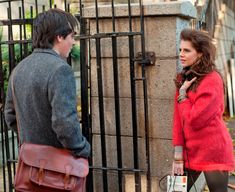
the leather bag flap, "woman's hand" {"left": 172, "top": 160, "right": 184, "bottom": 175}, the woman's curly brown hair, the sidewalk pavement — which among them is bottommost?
the sidewalk pavement

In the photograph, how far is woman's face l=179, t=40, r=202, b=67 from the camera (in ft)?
10.2

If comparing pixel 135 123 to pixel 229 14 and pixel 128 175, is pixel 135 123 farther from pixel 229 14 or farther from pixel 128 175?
pixel 229 14

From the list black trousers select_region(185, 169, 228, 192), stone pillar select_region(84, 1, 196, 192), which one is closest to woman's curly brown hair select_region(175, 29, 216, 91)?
stone pillar select_region(84, 1, 196, 192)

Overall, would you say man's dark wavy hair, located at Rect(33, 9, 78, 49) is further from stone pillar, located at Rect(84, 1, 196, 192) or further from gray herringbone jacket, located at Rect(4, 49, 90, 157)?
stone pillar, located at Rect(84, 1, 196, 192)

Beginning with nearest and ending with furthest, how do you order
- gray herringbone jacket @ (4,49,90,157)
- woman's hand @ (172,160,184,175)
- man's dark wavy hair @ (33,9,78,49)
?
gray herringbone jacket @ (4,49,90,157), man's dark wavy hair @ (33,9,78,49), woman's hand @ (172,160,184,175)

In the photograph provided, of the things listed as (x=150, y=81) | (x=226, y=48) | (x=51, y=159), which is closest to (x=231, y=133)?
(x=226, y=48)

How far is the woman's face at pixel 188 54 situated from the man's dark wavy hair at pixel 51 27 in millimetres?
1006

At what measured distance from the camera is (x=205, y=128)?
3.04 metres

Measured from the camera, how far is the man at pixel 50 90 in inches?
93.4

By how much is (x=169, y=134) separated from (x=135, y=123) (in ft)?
1.10

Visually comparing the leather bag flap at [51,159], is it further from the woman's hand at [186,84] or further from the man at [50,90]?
the woman's hand at [186,84]

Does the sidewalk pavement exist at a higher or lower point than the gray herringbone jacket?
lower

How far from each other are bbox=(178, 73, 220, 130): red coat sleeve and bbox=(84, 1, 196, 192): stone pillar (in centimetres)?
58

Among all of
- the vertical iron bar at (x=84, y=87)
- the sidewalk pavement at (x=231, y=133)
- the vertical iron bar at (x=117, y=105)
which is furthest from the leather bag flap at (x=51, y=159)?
the sidewalk pavement at (x=231, y=133)
